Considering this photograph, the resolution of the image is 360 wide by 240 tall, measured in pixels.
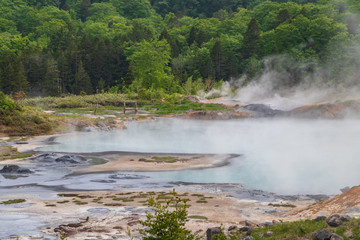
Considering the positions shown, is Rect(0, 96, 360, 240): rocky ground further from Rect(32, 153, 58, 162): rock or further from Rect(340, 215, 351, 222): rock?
Rect(340, 215, 351, 222): rock

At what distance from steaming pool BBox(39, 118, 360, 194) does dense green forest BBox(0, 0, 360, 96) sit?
→ 2502 cm

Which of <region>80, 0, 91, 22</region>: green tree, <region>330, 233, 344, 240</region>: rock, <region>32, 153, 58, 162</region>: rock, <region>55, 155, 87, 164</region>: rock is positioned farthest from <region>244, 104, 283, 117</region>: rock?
<region>80, 0, 91, 22</region>: green tree

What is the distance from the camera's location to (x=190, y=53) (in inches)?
3642

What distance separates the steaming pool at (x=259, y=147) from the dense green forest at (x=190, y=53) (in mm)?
25024

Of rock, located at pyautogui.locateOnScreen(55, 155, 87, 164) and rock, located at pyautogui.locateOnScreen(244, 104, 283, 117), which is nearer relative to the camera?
rock, located at pyautogui.locateOnScreen(55, 155, 87, 164)

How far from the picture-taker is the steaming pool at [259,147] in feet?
73.1

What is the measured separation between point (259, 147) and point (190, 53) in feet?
202

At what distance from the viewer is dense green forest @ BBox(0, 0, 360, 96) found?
7500 cm

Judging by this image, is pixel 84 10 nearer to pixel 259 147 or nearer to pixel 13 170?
pixel 259 147

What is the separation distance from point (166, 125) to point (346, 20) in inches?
2077

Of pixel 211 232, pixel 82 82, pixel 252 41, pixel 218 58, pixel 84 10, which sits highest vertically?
pixel 84 10

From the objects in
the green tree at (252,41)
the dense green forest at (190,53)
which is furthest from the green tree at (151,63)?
the green tree at (252,41)

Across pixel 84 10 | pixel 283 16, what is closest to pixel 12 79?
pixel 283 16

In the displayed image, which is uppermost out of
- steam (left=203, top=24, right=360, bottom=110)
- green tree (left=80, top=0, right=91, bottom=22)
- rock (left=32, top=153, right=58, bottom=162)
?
green tree (left=80, top=0, right=91, bottom=22)
